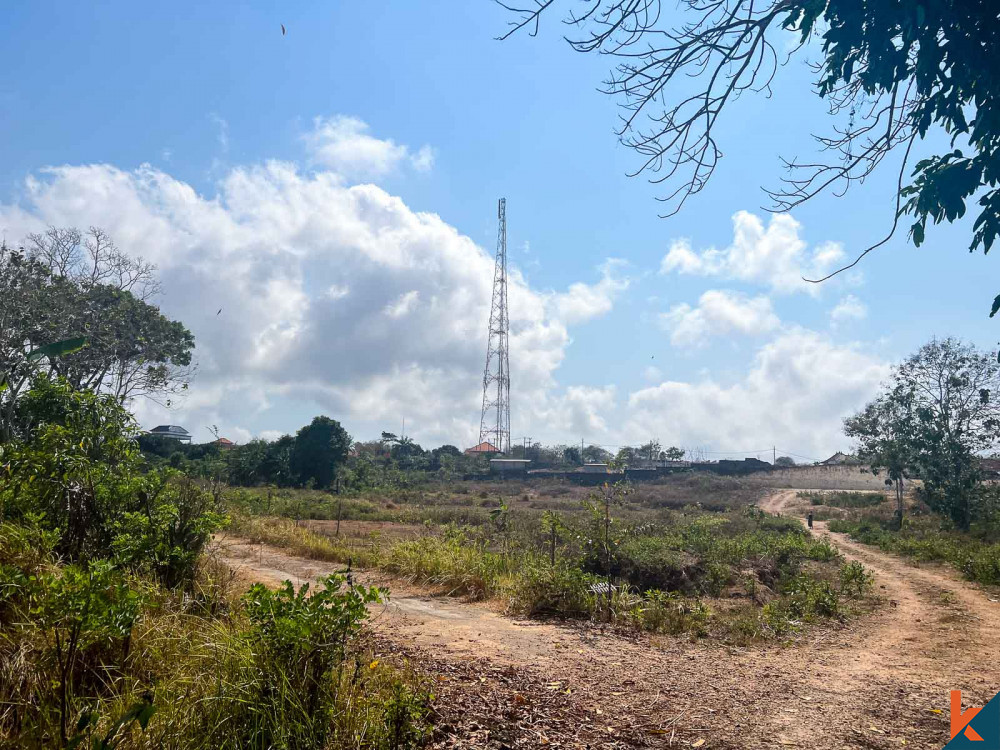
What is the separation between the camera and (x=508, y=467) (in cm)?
5056

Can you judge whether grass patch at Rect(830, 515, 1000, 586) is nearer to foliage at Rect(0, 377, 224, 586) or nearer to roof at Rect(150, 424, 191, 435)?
foliage at Rect(0, 377, 224, 586)

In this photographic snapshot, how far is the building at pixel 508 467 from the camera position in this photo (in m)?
48.6

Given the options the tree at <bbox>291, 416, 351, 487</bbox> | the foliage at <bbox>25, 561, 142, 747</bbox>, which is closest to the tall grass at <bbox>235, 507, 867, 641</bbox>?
the foliage at <bbox>25, 561, 142, 747</bbox>

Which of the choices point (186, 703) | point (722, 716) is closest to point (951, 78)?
point (722, 716)

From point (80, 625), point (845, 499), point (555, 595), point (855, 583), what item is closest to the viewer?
point (80, 625)

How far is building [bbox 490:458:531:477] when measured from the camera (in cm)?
4862

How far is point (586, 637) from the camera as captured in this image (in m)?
6.32

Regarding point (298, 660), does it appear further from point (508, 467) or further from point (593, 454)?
point (593, 454)

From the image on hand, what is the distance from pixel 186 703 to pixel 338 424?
112ft

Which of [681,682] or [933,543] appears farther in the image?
[933,543]

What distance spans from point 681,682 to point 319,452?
32.8m

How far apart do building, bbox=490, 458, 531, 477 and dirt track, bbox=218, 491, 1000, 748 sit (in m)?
40.7

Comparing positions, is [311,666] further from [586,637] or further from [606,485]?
[606,485]

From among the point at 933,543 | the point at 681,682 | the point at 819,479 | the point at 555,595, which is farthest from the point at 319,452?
the point at 819,479
